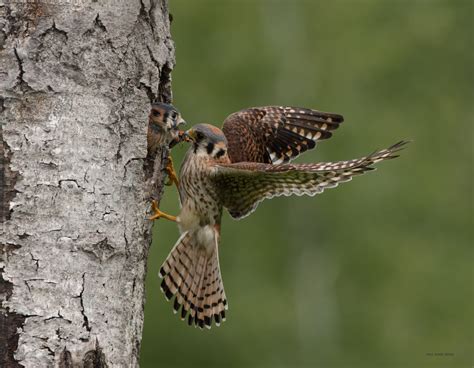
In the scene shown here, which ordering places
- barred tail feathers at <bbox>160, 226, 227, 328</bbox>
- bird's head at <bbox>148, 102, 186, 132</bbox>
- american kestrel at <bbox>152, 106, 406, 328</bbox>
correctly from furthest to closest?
barred tail feathers at <bbox>160, 226, 227, 328</bbox> → american kestrel at <bbox>152, 106, 406, 328</bbox> → bird's head at <bbox>148, 102, 186, 132</bbox>

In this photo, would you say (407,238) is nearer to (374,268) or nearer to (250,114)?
(374,268)

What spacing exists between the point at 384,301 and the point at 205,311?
835 cm

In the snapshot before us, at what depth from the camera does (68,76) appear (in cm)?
412

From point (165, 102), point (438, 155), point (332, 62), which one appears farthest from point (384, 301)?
point (165, 102)

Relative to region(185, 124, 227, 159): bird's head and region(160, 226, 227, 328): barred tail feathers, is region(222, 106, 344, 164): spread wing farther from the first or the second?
region(160, 226, 227, 328): barred tail feathers

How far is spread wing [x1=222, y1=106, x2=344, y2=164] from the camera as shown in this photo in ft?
19.7

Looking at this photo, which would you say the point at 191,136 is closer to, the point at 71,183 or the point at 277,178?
the point at 277,178

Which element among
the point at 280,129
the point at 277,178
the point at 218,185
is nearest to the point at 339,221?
the point at 280,129

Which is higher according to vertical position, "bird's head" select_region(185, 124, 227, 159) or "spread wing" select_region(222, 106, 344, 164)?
"spread wing" select_region(222, 106, 344, 164)

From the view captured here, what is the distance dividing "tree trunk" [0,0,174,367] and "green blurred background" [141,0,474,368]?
8010 mm

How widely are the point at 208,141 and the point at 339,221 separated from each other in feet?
28.7

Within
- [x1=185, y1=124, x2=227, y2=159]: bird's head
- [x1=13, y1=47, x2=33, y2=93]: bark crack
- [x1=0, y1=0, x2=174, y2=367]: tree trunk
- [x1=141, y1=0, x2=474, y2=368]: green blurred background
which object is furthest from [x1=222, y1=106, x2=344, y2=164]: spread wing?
[x1=141, y1=0, x2=474, y2=368]: green blurred background

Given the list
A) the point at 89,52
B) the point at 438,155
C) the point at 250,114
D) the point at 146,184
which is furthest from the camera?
the point at 438,155

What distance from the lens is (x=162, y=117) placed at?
15.7 ft
